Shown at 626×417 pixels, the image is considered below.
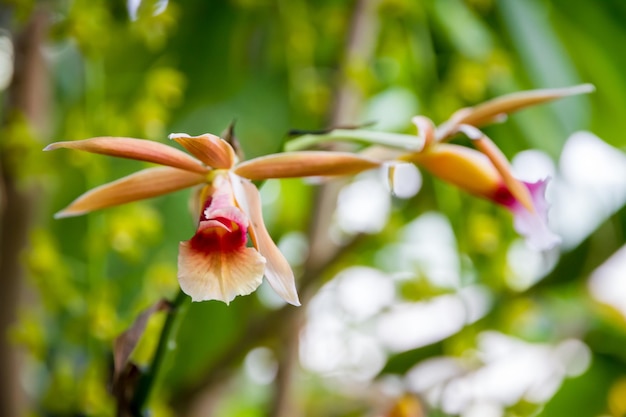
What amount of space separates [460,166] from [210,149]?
14 centimetres

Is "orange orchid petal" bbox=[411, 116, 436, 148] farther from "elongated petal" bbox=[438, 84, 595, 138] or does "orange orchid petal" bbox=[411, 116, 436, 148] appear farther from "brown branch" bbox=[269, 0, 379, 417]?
"brown branch" bbox=[269, 0, 379, 417]

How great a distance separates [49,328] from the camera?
707 mm

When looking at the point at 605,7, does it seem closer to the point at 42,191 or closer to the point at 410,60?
the point at 410,60

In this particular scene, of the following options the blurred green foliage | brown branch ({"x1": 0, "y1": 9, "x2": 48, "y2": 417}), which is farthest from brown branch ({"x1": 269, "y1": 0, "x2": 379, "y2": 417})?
brown branch ({"x1": 0, "y1": 9, "x2": 48, "y2": 417})

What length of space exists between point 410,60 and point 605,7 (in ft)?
0.74

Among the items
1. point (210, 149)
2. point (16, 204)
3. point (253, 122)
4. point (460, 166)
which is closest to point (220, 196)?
point (210, 149)

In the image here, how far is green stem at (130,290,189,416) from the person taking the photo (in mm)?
343

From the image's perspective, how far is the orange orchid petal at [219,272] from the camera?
32 cm

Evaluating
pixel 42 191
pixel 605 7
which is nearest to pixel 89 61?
pixel 42 191

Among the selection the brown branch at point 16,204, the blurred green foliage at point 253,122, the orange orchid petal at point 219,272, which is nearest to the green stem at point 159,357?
the orange orchid petal at point 219,272

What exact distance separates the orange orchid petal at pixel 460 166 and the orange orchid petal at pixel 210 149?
105 mm

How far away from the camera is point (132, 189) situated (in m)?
0.36

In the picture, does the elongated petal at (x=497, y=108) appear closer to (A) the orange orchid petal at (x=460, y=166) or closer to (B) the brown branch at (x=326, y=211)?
(A) the orange orchid petal at (x=460, y=166)

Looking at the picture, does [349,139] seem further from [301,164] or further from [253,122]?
[253,122]
